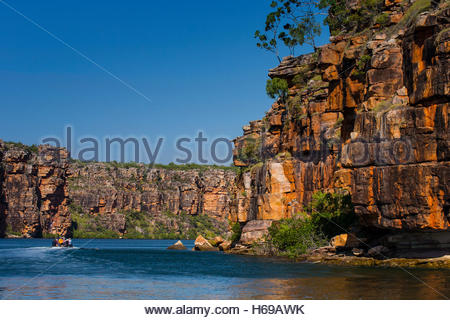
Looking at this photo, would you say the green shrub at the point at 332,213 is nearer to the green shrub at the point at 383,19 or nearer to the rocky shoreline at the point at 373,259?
the rocky shoreline at the point at 373,259

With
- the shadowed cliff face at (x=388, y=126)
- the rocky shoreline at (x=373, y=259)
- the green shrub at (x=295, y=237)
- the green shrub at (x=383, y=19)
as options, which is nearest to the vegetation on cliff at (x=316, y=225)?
the green shrub at (x=295, y=237)


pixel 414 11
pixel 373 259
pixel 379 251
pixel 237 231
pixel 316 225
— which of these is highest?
pixel 414 11

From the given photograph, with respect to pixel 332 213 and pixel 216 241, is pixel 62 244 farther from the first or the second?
pixel 332 213

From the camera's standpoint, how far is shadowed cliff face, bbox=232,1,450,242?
38906mm

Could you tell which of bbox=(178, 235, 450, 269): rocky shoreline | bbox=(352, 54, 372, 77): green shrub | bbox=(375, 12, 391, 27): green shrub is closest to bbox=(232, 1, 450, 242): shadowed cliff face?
bbox=(352, 54, 372, 77): green shrub

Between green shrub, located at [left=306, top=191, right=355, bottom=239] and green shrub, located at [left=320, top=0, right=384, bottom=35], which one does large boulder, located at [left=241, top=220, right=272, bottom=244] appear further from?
green shrub, located at [left=320, top=0, right=384, bottom=35]

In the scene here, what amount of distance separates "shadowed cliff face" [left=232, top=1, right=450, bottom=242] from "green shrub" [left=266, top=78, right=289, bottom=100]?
12.0 metres

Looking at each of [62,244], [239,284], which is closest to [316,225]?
[239,284]

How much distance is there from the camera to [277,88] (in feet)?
270

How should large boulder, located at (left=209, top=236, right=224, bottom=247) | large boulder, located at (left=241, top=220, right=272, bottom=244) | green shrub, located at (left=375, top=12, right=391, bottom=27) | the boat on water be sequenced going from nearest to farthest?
green shrub, located at (left=375, top=12, right=391, bottom=27), large boulder, located at (left=241, top=220, right=272, bottom=244), the boat on water, large boulder, located at (left=209, top=236, right=224, bottom=247)

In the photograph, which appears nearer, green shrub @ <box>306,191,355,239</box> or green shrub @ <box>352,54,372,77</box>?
green shrub @ <box>352,54,372,77</box>

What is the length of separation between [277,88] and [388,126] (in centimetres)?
4112

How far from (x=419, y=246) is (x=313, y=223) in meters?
17.9
